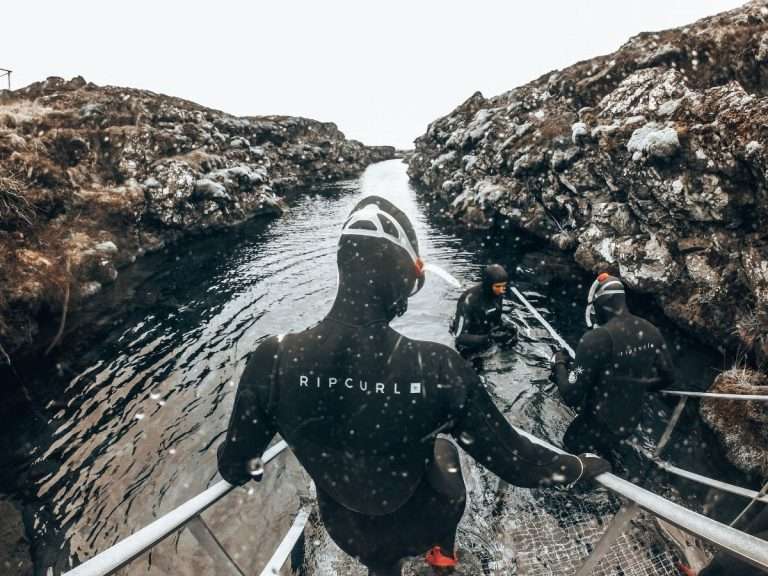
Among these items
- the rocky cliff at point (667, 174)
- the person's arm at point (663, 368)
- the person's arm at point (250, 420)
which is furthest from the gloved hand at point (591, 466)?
the rocky cliff at point (667, 174)

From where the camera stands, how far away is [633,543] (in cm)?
416

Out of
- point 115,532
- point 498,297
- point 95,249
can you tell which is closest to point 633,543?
point 498,297

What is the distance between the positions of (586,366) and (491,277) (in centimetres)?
326

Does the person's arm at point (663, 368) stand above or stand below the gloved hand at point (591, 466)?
below

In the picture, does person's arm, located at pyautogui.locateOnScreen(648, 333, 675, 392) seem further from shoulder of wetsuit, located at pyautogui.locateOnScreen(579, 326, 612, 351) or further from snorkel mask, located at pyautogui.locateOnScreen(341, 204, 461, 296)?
snorkel mask, located at pyautogui.locateOnScreen(341, 204, 461, 296)

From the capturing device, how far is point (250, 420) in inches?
80.8

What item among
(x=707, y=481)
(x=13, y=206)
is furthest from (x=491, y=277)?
(x=13, y=206)

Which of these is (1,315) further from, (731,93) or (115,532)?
(731,93)

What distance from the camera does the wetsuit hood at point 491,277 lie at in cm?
775

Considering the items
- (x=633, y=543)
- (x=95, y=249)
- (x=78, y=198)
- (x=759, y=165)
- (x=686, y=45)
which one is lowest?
(x=633, y=543)

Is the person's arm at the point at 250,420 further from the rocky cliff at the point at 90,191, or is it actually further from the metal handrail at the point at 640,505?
the rocky cliff at the point at 90,191

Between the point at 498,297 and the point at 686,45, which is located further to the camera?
the point at 686,45

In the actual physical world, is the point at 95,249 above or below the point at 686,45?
below

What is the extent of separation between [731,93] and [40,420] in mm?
20021
